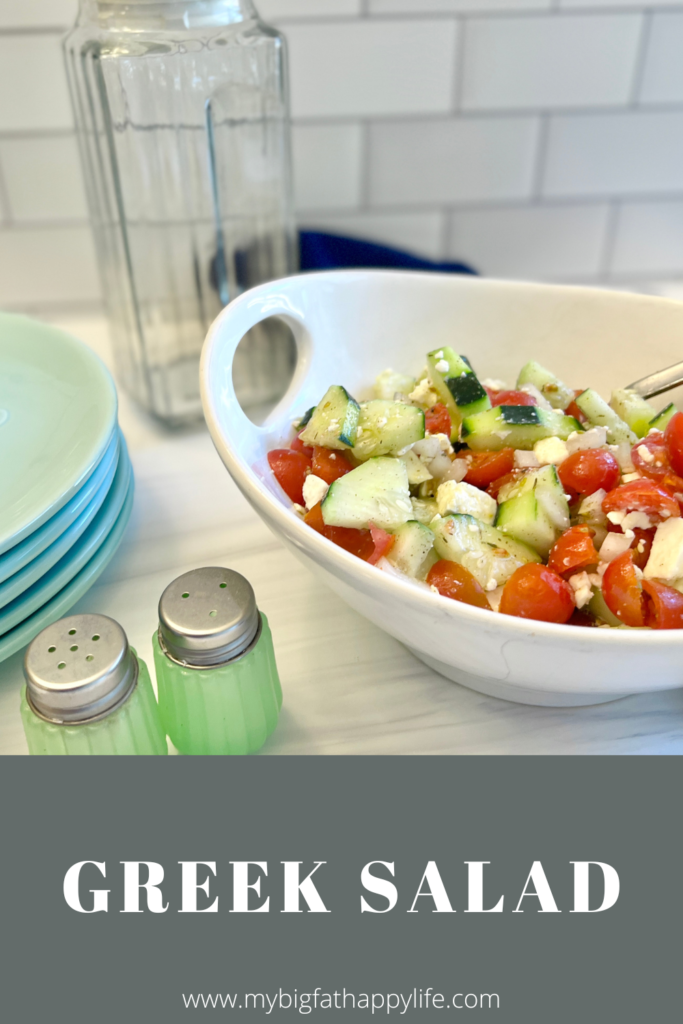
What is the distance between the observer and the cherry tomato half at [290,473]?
2.39 feet

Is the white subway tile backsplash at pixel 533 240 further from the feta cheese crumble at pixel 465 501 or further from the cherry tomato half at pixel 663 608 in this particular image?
the cherry tomato half at pixel 663 608

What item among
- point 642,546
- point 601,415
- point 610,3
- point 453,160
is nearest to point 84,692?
point 642,546

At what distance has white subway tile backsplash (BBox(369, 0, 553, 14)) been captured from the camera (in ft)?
3.90

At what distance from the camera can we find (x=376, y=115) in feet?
4.21

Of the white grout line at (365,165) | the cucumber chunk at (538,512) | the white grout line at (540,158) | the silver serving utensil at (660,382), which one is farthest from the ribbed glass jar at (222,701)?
the white grout line at (540,158)

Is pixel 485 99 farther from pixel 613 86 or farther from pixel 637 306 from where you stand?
pixel 637 306

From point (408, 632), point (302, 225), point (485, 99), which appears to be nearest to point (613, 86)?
point (485, 99)

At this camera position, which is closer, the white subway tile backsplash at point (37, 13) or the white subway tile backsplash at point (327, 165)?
the white subway tile backsplash at point (37, 13)

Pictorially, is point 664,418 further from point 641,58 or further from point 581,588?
point 641,58

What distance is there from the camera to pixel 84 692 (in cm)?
55

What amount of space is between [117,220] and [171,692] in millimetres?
641

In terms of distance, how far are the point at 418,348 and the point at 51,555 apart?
461 mm

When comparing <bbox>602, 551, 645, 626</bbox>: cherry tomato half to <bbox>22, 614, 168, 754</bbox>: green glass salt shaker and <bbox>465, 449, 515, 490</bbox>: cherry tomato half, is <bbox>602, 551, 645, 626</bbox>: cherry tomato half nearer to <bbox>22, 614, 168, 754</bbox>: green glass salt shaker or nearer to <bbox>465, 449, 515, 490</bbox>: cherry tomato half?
<bbox>465, 449, 515, 490</bbox>: cherry tomato half

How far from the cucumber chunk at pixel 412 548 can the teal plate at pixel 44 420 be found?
29 cm
